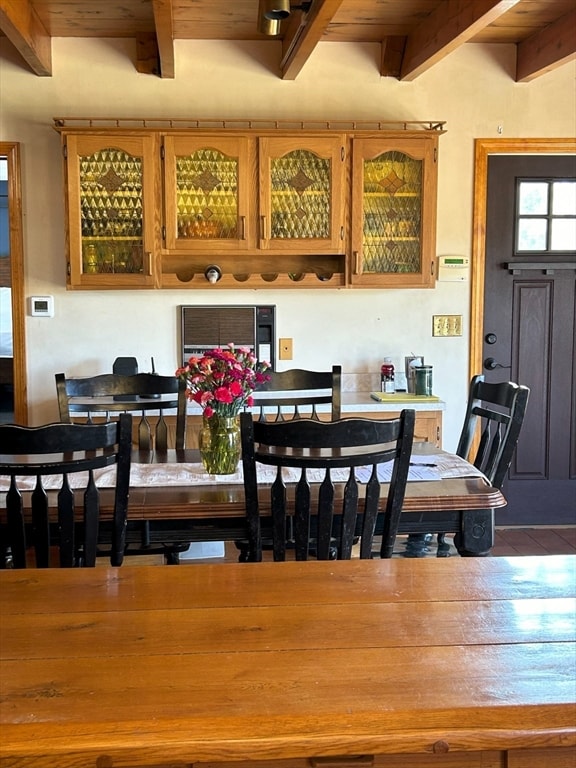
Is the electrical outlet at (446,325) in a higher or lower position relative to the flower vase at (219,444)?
higher

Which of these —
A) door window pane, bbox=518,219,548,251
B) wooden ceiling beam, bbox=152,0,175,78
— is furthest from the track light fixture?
door window pane, bbox=518,219,548,251

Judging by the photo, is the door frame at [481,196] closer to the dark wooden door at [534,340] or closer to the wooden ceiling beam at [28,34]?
the dark wooden door at [534,340]

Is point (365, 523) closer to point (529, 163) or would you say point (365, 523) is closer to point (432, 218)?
point (432, 218)

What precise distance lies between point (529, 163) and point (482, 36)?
2.45 feet

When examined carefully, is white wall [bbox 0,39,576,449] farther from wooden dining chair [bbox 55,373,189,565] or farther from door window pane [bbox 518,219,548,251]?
wooden dining chair [bbox 55,373,189,565]

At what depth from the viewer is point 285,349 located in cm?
414

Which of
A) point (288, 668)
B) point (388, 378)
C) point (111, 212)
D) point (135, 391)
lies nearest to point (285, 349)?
point (388, 378)

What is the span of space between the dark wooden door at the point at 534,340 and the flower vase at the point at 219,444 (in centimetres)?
242

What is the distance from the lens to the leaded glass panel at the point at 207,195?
3.73 m

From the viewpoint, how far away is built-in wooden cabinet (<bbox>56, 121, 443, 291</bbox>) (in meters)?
3.69

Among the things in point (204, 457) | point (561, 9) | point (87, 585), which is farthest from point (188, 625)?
point (561, 9)

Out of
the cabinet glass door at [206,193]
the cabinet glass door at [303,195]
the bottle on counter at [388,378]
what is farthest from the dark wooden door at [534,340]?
the cabinet glass door at [206,193]

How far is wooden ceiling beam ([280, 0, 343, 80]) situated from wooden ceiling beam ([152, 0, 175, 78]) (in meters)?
0.58

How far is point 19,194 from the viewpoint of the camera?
3.89 m
